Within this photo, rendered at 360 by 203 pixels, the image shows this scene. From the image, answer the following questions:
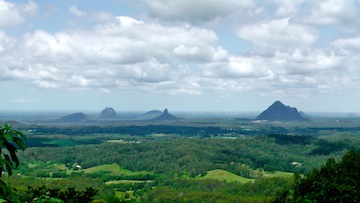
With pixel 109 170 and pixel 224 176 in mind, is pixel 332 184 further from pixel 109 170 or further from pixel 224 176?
pixel 109 170

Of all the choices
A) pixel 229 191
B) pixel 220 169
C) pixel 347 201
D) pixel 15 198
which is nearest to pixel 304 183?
pixel 347 201

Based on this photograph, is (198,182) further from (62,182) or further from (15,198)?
(15,198)

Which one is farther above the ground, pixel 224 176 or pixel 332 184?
pixel 332 184

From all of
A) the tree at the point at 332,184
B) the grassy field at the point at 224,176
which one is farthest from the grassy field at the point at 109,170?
the tree at the point at 332,184

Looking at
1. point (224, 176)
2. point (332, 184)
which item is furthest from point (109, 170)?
point (332, 184)

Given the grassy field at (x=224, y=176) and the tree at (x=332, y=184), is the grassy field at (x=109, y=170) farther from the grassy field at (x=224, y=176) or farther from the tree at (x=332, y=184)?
the tree at (x=332, y=184)

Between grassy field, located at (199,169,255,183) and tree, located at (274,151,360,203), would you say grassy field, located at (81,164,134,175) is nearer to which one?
grassy field, located at (199,169,255,183)
